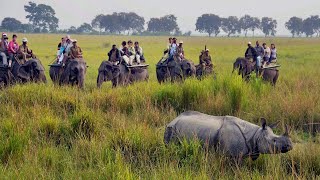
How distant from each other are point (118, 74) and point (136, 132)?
819 cm

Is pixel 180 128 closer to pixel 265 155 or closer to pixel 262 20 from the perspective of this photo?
pixel 265 155

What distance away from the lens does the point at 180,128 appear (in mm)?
6035

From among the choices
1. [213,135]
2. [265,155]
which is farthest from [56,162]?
[265,155]

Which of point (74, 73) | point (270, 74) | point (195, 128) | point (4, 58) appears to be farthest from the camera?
point (270, 74)

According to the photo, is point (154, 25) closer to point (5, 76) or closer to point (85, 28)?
point (85, 28)

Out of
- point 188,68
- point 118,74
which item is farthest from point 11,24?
point 188,68

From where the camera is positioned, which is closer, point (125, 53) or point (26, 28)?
point (125, 53)

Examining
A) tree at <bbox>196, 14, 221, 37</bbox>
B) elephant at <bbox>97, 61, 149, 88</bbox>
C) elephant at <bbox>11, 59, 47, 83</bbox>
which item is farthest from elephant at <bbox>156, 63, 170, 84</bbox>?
tree at <bbox>196, 14, 221, 37</bbox>

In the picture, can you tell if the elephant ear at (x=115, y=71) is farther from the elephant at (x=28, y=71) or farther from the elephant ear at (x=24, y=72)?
the elephant ear at (x=24, y=72)

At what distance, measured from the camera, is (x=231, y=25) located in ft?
321

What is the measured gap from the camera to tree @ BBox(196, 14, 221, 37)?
94125 mm

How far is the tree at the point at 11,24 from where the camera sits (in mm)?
80206

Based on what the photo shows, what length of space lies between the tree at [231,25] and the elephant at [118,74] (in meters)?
83.6

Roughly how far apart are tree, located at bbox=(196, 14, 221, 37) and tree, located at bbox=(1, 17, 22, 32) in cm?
4028
